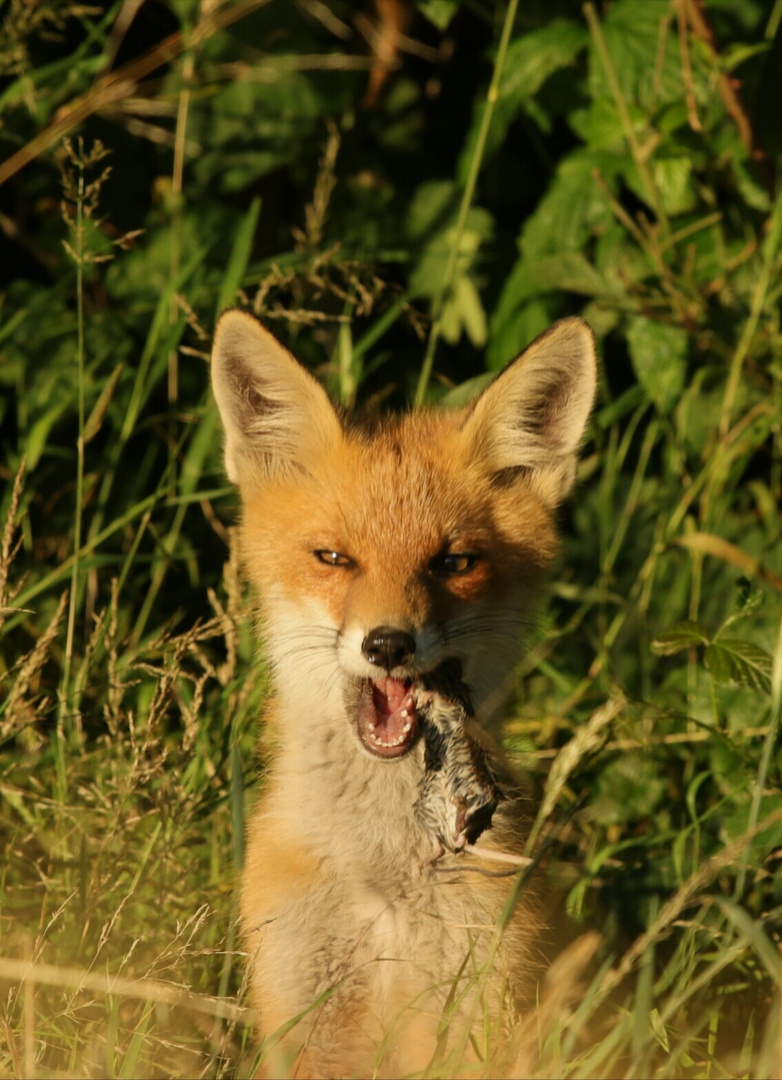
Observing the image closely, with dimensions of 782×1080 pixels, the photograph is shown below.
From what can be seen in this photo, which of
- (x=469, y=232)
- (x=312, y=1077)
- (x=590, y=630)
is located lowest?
(x=590, y=630)

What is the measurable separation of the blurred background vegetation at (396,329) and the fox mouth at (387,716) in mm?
523

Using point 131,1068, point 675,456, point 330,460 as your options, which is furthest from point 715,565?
point 131,1068

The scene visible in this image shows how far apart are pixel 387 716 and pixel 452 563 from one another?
39cm

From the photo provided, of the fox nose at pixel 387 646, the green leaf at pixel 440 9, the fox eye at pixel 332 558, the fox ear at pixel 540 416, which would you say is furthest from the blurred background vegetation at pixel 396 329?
the fox nose at pixel 387 646

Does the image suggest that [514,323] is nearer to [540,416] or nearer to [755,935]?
A: [540,416]

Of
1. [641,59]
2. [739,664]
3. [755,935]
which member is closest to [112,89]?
[641,59]

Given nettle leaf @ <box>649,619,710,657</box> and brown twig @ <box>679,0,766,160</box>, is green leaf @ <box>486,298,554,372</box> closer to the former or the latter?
brown twig @ <box>679,0,766,160</box>

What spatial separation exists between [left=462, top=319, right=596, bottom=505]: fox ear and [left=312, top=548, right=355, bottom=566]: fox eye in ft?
1.69

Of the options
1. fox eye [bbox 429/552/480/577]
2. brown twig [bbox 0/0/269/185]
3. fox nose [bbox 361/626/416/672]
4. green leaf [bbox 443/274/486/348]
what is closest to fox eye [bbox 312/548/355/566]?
fox eye [bbox 429/552/480/577]

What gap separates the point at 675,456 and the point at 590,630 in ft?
2.18

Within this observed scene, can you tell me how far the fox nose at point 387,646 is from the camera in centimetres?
239

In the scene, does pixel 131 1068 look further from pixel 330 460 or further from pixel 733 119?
pixel 733 119

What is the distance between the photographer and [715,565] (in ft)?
13.3

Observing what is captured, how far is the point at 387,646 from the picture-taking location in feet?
7.84
